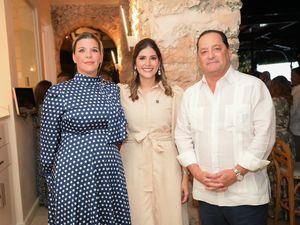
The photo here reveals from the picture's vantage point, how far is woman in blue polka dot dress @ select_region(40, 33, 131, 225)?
5.82 feet

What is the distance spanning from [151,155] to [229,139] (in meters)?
0.49

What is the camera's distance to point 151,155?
74.8 inches

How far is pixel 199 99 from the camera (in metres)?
1.68

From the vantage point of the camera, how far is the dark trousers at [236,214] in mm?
1580

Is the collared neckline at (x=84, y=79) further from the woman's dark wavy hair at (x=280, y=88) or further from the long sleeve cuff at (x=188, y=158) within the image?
the woman's dark wavy hair at (x=280, y=88)

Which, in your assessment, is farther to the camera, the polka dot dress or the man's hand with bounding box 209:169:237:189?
the polka dot dress

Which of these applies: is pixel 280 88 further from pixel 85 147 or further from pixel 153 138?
pixel 85 147

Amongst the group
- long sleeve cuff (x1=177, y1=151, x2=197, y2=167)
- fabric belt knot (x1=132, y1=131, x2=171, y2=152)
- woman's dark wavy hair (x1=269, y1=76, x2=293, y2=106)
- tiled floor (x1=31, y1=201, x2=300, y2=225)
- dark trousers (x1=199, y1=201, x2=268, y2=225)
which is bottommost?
tiled floor (x1=31, y1=201, x2=300, y2=225)

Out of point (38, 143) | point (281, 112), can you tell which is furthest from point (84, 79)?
point (281, 112)

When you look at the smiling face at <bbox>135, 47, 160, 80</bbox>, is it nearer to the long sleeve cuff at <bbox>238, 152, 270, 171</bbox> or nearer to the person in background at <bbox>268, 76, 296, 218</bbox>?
the long sleeve cuff at <bbox>238, 152, 270, 171</bbox>

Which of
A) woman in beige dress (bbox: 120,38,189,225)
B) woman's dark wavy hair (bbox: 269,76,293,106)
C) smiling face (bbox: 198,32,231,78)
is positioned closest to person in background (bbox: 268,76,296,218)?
woman's dark wavy hair (bbox: 269,76,293,106)

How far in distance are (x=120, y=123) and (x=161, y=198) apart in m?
0.48

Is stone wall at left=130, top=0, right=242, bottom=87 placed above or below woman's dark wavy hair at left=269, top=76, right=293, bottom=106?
above

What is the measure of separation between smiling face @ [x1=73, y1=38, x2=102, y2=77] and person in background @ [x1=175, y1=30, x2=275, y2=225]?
58cm
